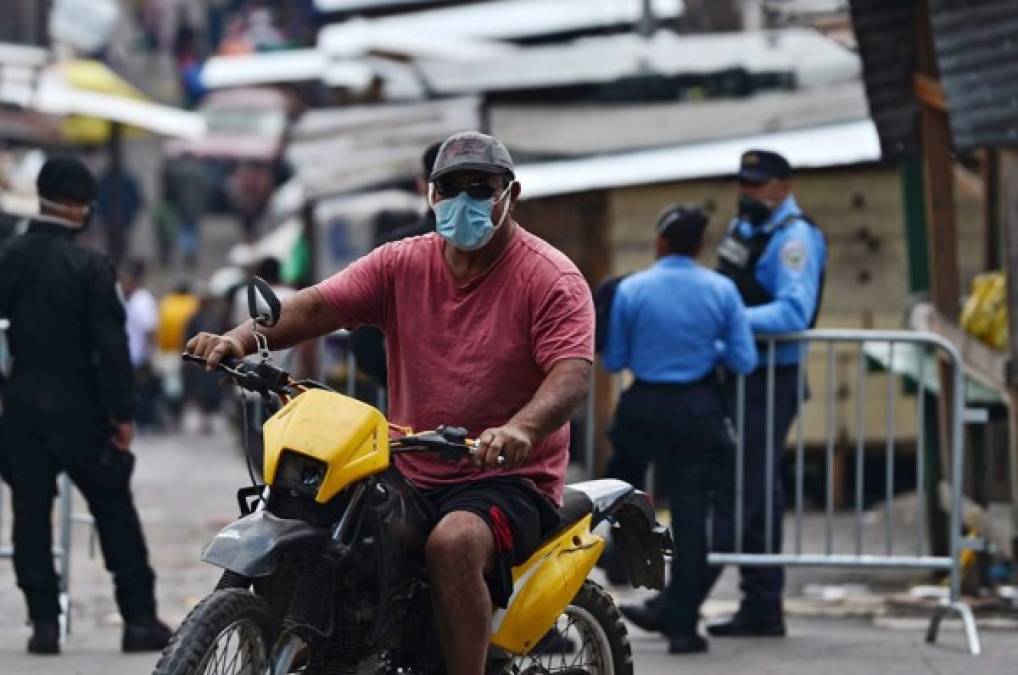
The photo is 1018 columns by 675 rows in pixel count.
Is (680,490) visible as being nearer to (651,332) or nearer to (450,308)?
(651,332)

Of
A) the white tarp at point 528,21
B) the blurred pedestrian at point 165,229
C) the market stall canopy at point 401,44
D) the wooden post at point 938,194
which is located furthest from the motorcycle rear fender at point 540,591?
the blurred pedestrian at point 165,229

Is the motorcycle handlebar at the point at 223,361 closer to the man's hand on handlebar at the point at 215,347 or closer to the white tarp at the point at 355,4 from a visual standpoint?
the man's hand on handlebar at the point at 215,347

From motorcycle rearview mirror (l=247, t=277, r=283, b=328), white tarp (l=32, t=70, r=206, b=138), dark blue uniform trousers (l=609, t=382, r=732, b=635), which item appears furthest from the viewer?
white tarp (l=32, t=70, r=206, b=138)

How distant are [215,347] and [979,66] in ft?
15.4

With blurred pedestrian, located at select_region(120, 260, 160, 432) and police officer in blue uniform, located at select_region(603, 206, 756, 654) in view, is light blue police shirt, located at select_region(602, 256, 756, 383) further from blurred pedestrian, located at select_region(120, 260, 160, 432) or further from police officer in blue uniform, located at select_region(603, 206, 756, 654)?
blurred pedestrian, located at select_region(120, 260, 160, 432)

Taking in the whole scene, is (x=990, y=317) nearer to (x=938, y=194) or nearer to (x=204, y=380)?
(x=938, y=194)

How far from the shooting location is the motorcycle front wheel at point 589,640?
22.1 ft

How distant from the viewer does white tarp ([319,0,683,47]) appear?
2191 cm

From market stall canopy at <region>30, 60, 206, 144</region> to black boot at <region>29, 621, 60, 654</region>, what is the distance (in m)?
14.2

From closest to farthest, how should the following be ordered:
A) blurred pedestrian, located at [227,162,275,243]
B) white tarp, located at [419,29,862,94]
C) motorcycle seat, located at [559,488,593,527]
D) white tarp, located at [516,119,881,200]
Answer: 1. motorcycle seat, located at [559,488,593,527]
2. white tarp, located at [516,119,881,200]
3. white tarp, located at [419,29,862,94]
4. blurred pedestrian, located at [227,162,275,243]

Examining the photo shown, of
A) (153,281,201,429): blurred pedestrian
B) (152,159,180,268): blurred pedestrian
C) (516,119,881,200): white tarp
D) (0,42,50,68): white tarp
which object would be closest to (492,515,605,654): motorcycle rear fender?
(516,119,881,200): white tarp

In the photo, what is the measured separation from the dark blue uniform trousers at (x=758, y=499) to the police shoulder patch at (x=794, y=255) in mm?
440

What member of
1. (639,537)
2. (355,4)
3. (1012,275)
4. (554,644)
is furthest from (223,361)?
(355,4)

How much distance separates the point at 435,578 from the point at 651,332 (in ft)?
11.8
